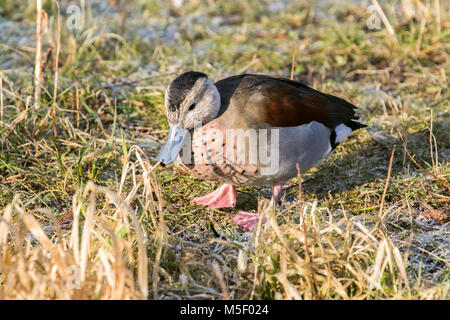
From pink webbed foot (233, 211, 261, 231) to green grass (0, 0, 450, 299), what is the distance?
2.3 inches

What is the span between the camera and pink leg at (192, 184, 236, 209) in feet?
11.7

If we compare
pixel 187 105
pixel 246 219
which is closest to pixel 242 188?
pixel 246 219

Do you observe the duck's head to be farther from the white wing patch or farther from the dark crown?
the white wing patch

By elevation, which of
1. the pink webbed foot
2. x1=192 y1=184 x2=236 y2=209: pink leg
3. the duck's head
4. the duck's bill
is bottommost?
the pink webbed foot

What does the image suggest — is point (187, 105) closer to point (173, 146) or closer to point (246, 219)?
point (173, 146)

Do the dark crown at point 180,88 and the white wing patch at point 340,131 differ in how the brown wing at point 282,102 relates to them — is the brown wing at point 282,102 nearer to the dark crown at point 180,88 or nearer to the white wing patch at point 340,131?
the white wing patch at point 340,131

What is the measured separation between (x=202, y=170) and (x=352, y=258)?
109 cm

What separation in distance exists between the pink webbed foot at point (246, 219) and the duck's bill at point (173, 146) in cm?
56

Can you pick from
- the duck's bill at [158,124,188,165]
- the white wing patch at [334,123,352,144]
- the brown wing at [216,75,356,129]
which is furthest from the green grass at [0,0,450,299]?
the brown wing at [216,75,356,129]

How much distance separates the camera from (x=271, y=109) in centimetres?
324

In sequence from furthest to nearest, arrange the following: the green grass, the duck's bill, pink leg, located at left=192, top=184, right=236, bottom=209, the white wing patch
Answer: the white wing patch, pink leg, located at left=192, top=184, right=236, bottom=209, the duck's bill, the green grass

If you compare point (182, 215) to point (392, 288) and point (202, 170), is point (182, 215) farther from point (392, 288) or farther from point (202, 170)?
point (392, 288)

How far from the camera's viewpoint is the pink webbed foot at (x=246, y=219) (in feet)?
10.6

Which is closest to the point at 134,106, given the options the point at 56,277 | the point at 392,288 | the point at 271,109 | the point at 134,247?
the point at 271,109
